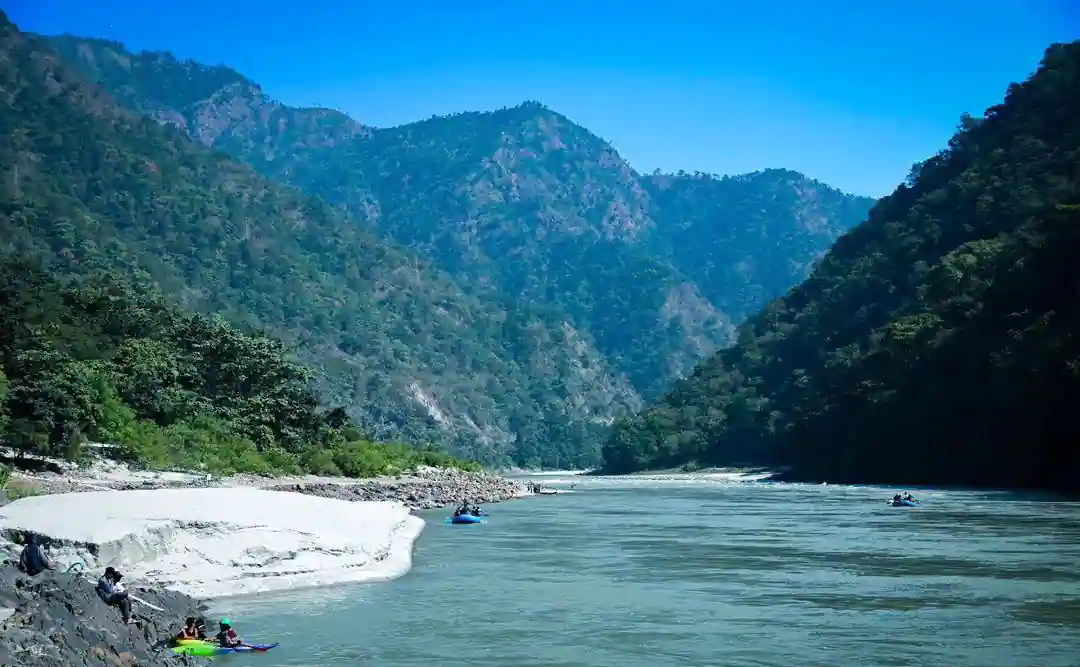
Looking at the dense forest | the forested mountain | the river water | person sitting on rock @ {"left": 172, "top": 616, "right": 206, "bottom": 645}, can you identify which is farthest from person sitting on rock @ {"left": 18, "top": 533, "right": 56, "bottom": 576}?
the forested mountain

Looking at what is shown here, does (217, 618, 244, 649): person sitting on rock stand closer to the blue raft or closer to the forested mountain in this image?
the blue raft

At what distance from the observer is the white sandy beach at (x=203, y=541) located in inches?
951

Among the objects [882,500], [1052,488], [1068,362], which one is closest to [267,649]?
[882,500]

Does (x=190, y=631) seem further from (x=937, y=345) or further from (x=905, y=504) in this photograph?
(x=937, y=345)

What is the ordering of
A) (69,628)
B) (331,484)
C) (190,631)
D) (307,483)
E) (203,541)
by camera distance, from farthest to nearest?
(331,484)
(307,483)
(203,541)
(190,631)
(69,628)

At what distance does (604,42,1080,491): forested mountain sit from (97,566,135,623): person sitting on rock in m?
62.2

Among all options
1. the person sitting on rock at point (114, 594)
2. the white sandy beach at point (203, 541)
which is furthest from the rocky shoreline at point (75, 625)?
the white sandy beach at point (203, 541)

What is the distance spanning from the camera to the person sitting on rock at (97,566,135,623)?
1814 centimetres

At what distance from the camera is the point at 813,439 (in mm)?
111688

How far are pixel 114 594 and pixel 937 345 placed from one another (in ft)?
272

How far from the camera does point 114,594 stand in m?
18.3

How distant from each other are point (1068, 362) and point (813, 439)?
46819mm

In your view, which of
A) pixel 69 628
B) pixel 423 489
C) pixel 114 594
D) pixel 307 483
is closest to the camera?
pixel 69 628

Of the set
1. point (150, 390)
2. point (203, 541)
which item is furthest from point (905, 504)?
point (150, 390)
